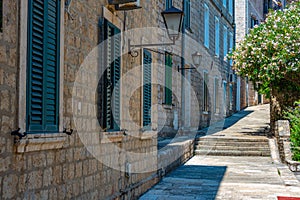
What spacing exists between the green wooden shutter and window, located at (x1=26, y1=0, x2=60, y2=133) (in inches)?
63.9

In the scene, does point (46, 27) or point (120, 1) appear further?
point (120, 1)

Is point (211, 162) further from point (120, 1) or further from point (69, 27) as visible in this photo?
point (69, 27)

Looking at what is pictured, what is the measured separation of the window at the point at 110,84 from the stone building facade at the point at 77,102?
13 mm

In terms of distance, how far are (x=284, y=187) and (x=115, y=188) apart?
4008 mm

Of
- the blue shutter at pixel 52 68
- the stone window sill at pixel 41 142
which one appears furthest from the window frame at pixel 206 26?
the stone window sill at pixel 41 142

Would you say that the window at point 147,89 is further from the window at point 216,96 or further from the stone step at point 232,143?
the window at point 216,96

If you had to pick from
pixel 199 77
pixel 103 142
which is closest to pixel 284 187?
pixel 103 142

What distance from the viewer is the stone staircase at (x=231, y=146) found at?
606 inches

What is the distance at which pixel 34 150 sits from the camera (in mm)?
4211

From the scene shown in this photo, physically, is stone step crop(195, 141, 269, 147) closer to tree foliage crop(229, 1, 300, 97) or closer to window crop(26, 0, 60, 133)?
tree foliage crop(229, 1, 300, 97)

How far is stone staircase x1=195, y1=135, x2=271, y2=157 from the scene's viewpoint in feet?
50.5

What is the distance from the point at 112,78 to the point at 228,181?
473cm

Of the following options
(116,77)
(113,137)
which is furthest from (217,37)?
(113,137)

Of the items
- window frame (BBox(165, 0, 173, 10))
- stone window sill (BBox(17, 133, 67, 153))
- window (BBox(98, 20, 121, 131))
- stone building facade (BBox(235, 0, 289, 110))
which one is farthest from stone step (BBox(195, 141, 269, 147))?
stone building facade (BBox(235, 0, 289, 110))
